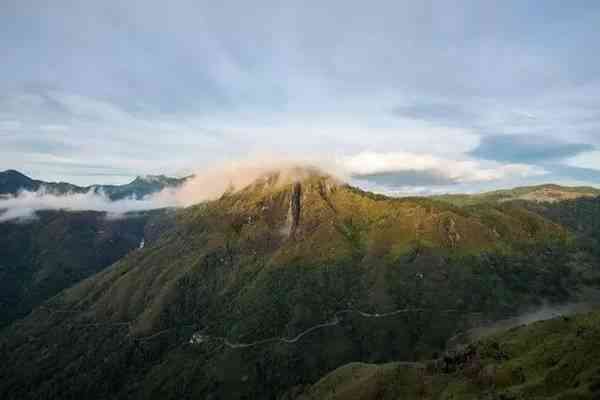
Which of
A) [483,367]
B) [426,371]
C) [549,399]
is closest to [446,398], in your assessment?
[483,367]

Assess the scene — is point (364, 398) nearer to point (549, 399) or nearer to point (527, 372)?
point (527, 372)

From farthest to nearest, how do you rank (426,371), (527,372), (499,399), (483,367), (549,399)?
(426,371) → (483,367) → (527,372) → (499,399) → (549,399)

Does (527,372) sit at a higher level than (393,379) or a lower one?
higher

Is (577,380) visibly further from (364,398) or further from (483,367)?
(364,398)

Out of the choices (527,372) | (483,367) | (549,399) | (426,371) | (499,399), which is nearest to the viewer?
(549,399)

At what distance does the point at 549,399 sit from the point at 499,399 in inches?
687

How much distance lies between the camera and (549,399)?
113 meters

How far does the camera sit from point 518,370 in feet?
493

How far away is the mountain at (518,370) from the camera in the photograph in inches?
4929

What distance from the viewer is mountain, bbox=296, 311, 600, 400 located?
125 meters

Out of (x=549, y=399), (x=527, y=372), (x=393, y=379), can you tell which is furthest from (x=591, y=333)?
(x=393, y=379)

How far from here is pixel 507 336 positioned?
7835 inches

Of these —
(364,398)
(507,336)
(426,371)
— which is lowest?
(364,398)

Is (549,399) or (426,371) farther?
A: (426,371)
